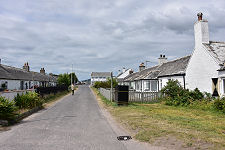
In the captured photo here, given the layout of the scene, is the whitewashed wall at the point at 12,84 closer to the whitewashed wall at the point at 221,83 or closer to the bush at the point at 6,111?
the bush at the point at 6,111

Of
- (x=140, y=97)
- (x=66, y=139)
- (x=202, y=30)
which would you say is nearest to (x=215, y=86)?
(x=202, y=30)

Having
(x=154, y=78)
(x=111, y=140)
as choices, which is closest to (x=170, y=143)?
(x=111, y=140)

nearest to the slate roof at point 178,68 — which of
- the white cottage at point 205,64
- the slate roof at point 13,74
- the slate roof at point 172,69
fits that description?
the slate roof at point 172,69

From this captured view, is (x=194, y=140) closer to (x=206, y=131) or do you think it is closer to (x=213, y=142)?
(x=213, y=142)

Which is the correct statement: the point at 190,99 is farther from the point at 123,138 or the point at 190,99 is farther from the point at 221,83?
the point at 123,138

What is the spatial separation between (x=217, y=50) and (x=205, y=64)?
1.58 meters

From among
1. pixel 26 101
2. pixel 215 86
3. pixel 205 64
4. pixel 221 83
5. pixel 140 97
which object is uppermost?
pixel 205 64

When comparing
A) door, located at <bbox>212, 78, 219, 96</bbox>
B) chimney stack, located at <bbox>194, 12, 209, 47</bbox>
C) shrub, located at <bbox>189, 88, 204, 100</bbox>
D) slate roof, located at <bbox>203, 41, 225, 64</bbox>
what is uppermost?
chimney stack, located at <bbox>194, 12, 209, 47</bbox>

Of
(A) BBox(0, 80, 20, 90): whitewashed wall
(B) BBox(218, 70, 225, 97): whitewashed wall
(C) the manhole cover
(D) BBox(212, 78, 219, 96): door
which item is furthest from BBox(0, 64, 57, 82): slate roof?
(C) the manhole cover

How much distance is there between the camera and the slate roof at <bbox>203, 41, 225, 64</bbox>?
53.9 feet

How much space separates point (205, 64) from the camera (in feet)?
57.7

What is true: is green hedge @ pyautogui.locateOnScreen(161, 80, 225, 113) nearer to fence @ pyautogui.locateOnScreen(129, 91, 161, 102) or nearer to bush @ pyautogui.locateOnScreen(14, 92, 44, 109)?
fence @ pyautogui.locateOnScreen(129, 91, 161, 102)

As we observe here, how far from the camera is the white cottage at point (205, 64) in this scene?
52.5 ft

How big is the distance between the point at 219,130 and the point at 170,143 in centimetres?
292
